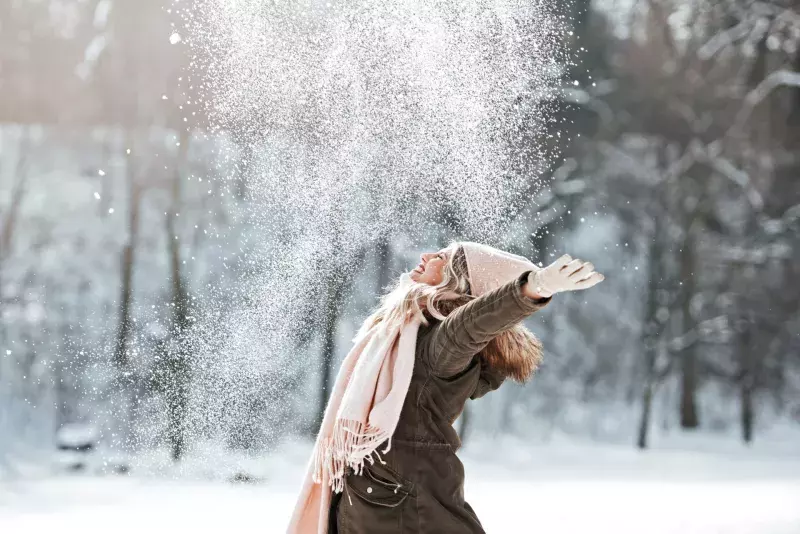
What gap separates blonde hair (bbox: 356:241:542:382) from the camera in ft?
6.75

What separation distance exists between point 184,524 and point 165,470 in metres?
1.47

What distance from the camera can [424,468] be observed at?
195cm

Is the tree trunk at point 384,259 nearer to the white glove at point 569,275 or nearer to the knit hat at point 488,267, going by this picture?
the knit hat at point 488,267

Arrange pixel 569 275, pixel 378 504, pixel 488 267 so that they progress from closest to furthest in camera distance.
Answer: pixel 569 275 → pixel 378 504 → pixel 488 267

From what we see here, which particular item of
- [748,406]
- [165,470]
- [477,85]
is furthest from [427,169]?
[748,406]

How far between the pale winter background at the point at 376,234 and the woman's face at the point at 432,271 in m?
2.94

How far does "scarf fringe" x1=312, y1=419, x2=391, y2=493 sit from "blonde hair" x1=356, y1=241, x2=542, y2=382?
27 centimetres

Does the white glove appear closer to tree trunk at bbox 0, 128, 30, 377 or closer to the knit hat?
the knit hat

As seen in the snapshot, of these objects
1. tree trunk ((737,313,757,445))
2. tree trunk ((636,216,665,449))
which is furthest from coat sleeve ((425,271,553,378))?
tree trunk ((737,313,757,445))

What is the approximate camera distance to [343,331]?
21.8ft

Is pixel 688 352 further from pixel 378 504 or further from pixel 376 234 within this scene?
pixel 378 504

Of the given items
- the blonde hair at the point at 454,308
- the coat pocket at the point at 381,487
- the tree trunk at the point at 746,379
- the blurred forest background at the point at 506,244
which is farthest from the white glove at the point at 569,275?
the tree trunk at the point at 746,379

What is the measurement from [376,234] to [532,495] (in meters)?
2.24

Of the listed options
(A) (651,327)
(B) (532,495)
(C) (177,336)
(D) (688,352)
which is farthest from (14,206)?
(D) (688,352)
